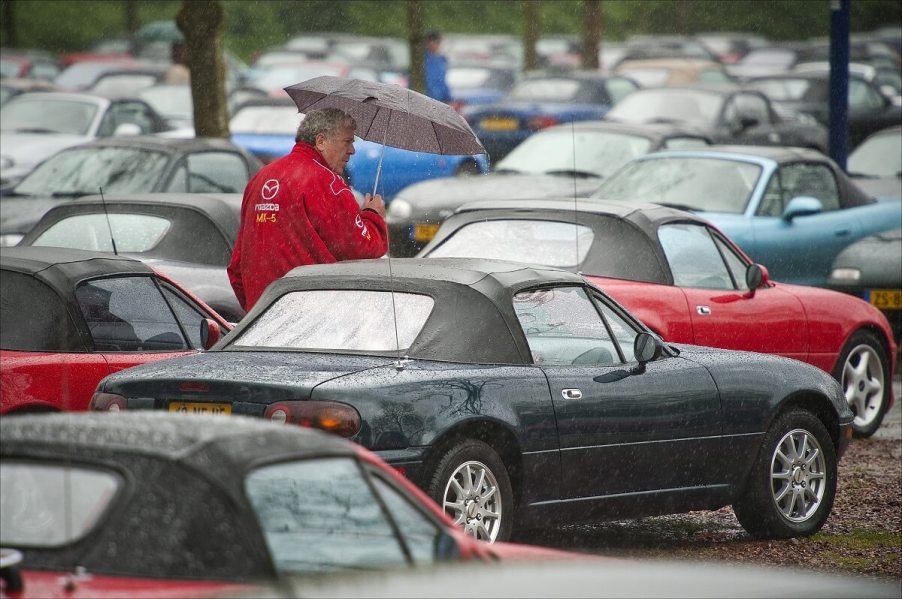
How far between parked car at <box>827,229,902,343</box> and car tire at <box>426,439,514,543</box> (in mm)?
7993

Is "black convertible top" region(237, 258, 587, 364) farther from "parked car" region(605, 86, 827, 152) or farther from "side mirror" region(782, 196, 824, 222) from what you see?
"parked car" region(605, 86, 827, 152)

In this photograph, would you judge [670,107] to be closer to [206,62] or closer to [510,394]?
[206,62]

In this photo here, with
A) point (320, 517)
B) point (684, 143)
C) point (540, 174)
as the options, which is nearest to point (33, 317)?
point (320, 517)

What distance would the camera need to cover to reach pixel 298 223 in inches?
335

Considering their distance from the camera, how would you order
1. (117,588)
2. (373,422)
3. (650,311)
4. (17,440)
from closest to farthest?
(117,588) < (17,440) < (373,422) < (650,311)

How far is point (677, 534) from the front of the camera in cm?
859

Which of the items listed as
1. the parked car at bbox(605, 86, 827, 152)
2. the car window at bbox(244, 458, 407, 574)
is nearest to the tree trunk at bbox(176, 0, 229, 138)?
the parked car at bbox(605, 86, 827, 152)

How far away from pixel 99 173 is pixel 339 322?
27.8 ft

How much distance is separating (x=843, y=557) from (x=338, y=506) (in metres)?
4.38

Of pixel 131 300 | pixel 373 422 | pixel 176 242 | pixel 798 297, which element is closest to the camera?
pixel 373 422

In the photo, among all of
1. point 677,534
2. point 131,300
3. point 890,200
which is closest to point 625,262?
point 677,534

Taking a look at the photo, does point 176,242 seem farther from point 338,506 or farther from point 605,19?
point 605,19

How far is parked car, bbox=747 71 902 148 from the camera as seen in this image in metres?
29.1

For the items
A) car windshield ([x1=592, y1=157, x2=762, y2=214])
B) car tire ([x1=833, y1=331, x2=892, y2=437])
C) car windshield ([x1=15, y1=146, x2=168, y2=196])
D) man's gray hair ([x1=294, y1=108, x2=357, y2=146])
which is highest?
man's gray hair ([x1=294, y1=108, x2=357, y2=146])
